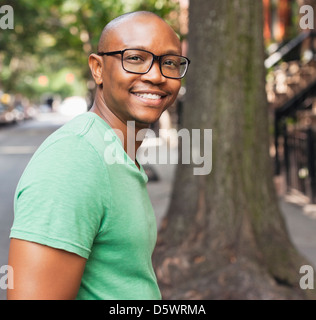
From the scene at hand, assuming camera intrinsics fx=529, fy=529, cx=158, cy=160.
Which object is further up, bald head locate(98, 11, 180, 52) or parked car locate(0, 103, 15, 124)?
parked car locate(0, 103, 15, 124)

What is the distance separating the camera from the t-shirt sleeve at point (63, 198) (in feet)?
3.87

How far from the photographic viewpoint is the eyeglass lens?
150 centimetres

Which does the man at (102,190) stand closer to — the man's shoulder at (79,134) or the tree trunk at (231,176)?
the man's shoulder at (79,134)

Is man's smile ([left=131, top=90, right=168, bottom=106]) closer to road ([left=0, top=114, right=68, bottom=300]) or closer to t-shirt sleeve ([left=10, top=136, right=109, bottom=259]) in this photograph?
t-shirt sleeve ([left=10, top=136, right=109, bottom=259])

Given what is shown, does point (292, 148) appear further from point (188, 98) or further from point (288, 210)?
point (188, 98)

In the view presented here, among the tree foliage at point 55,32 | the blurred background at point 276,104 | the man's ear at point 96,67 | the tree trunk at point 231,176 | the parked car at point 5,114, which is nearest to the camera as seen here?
the man's ear at point 96,67

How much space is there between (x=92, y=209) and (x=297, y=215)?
298 inches

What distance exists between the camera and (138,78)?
154 centimetres

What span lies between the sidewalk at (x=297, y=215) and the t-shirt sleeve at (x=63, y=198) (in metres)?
4.75

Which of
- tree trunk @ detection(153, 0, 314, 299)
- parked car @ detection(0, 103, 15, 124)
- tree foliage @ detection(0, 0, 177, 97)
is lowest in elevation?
tree trunk @ detection(153, 0, 314, 299)

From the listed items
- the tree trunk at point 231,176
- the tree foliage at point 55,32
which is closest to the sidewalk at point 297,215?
the tree trunk at point 231,176

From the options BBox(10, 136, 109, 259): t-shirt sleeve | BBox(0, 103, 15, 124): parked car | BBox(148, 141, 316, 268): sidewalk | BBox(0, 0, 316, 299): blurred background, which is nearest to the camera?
BBox(10, 136, 109, 259): t-shirt sleeve

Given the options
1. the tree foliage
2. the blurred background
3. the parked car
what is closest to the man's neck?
the blurred background
